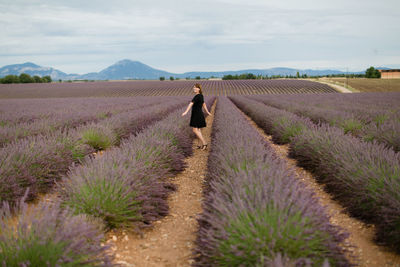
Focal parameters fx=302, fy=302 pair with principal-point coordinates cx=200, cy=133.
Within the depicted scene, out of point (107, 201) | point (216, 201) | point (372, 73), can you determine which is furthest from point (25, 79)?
point (372, 73)

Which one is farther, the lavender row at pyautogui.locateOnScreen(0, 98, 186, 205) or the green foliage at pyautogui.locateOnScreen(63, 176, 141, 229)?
the lavender row at pyautogui.locateOnScreen(0, 98, 186, 205)

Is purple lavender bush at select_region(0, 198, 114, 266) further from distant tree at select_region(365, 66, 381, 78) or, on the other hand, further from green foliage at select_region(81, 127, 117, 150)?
distant tree at select_region(365, 66, 381, 78)

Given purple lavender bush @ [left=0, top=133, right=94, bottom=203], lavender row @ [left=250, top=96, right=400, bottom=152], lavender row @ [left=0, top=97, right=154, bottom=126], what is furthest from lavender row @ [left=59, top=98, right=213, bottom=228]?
lavender row @ [left=0, top=97, right=154, bottom=126]

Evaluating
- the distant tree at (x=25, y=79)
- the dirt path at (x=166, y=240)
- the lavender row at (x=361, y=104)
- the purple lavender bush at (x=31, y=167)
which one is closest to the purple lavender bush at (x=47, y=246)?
the dirt path at (x=166, y=240)

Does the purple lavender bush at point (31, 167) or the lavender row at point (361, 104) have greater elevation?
the lavender row at point (361, 104)

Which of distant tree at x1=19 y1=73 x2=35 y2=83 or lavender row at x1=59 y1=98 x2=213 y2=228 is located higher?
distant tree at x1=19 y1=73 x2=35 y2=83

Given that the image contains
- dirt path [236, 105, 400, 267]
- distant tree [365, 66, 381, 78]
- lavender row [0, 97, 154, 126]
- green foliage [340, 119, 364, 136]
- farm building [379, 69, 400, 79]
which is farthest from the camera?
farm building [379, 69, 400, 79]

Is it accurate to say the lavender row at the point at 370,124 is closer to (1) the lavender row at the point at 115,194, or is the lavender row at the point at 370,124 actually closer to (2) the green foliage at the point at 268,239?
(2) the green foliage at the point at 268,239

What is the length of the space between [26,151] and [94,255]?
2.77m

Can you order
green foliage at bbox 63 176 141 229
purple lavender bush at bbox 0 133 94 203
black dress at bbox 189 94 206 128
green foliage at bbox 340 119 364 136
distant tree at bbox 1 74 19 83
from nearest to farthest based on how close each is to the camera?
green foliage at bbox 63 176 141 229 → purple lavender bush at bbox 0 133 94 203 → black dress at bbox 189 94 206 128 → green foliage at bbox 340 119 364 136 → distant tree at bbox 1 74 19 83

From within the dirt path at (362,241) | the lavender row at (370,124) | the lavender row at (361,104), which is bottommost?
the dirt path at (362,241)

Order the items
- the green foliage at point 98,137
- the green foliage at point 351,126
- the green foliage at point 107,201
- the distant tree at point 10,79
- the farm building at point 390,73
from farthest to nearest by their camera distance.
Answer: the farm building at point 390,73 < the distant tree at point 10,79 < the green foliage at point 351,126 < the green foliage at point 98,137 < the green foliage at point 107,201

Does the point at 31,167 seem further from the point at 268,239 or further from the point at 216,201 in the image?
the point at 268,239

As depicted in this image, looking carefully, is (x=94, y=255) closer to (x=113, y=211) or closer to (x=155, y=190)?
(x=113, y=211)
